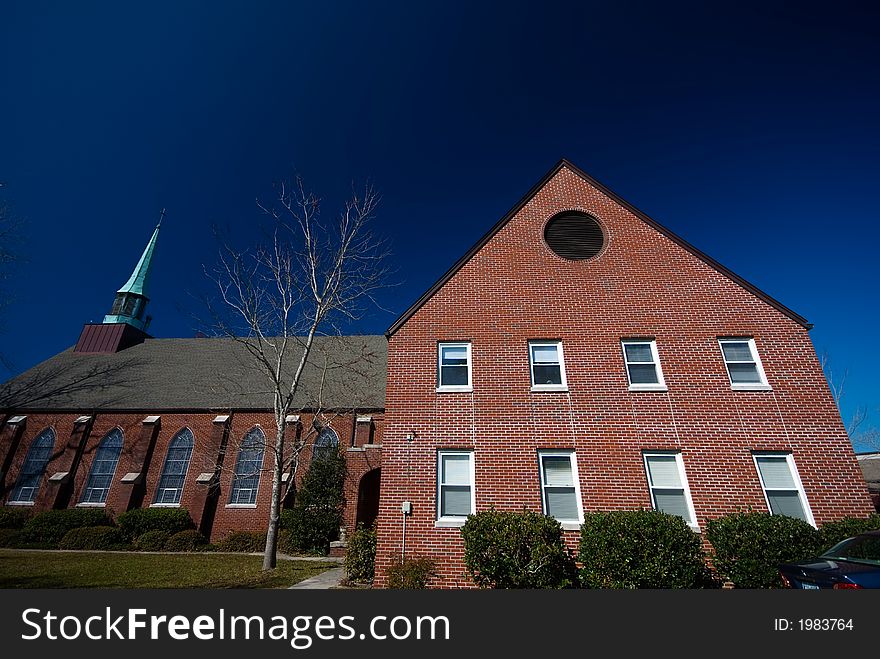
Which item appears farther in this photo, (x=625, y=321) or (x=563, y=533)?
(x=625, y=321)

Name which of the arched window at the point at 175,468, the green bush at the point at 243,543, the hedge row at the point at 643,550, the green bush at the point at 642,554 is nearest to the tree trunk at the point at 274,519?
the green bush at the point at 243,543

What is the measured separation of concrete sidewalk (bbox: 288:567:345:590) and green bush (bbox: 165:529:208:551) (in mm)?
10111

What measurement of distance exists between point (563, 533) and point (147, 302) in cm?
3650

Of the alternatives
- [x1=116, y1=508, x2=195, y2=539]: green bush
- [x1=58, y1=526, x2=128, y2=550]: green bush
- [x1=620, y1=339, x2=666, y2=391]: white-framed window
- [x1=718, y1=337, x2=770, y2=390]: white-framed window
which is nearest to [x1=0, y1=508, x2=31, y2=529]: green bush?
[x1=58, y1=526, x2=128, y2=550]: green bush

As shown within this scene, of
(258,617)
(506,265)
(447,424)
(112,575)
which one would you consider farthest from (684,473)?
(112,575)

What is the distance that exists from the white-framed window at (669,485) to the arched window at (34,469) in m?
30.4

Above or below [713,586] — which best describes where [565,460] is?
above

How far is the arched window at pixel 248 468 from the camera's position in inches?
837

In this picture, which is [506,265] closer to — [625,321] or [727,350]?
[625,321]

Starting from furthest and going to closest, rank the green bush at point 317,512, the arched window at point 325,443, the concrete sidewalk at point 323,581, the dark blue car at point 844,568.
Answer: the arched window at point 325,443, the green bush at point 317,512, the concrete sidewalk at point 323,581, the dark blue car at point 844,568

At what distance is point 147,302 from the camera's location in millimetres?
33812

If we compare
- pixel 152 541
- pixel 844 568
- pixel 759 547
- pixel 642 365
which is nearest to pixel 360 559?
pixel 759 547

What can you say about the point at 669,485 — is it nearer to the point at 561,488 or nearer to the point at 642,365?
the point at 561,488

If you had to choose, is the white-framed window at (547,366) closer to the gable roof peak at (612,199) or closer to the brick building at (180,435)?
the gable roof peak at (612,199)
